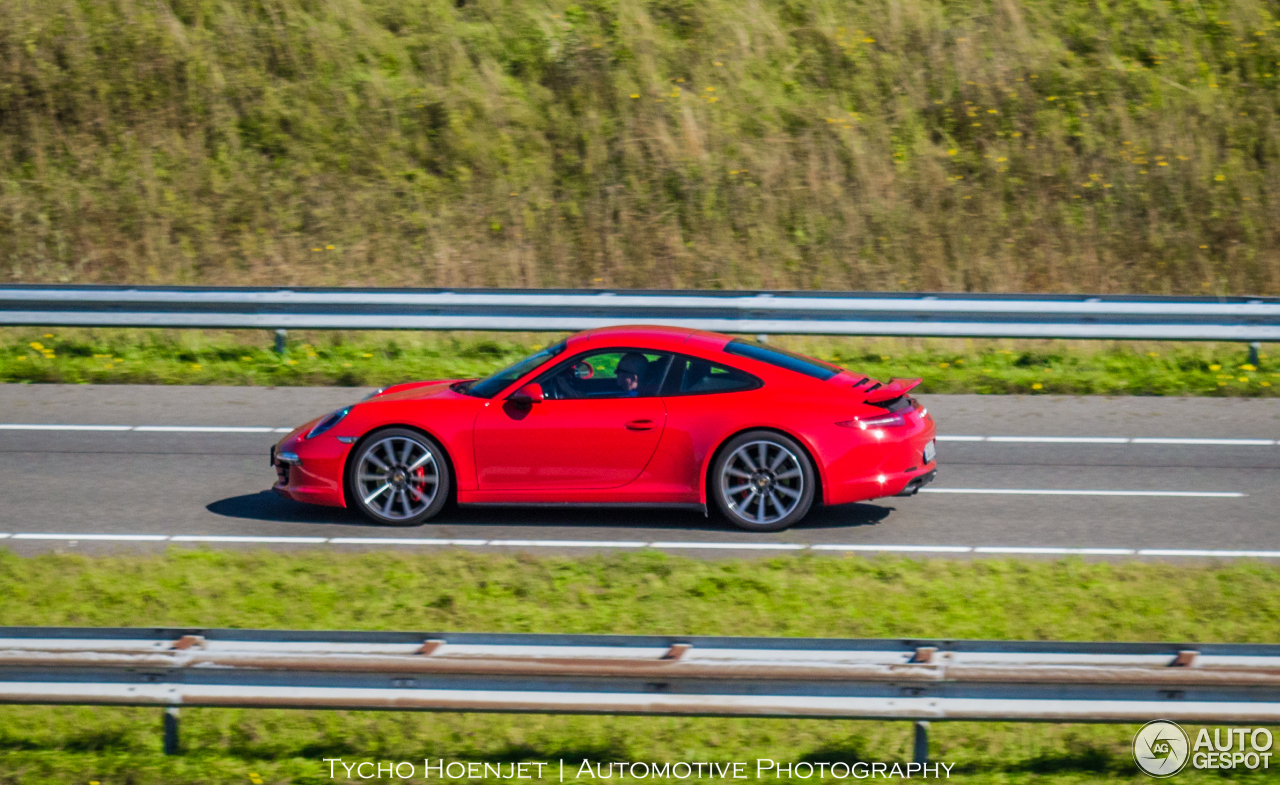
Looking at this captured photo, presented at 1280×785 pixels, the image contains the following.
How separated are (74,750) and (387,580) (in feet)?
7.24

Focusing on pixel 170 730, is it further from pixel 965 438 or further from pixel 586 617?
pixel 965 438

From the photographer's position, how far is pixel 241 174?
20141 millimetres

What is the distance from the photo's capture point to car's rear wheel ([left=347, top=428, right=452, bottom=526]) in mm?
8688

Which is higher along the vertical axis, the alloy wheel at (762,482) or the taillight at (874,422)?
the taillight at (874,422)

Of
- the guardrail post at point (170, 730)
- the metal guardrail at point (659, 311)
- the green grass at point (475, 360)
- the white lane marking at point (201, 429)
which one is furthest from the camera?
the metal guardrail at point (659, 311)

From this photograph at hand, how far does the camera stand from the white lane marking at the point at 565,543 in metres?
8.29

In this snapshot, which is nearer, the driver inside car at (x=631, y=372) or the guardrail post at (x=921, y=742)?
the guardrail post at (x=921, y=742)

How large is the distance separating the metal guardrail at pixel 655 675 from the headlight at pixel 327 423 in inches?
147

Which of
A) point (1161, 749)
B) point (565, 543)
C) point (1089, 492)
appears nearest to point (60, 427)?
point (565, 543)

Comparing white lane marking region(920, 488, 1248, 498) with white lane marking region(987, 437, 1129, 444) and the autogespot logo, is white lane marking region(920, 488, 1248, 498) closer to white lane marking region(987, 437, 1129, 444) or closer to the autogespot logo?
white lane marking region(987, 437, 1129, 444)

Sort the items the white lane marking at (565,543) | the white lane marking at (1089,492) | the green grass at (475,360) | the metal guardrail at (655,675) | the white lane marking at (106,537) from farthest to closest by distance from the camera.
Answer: the green grass at (475,360)
the white lane marking at (1089,492)
the white lane marking at (106,537)
the white lane marking at (565,543)
the metal guardrail at (655,675)

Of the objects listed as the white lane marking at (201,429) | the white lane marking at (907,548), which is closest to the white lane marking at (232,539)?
the white lane marking at (201,429)

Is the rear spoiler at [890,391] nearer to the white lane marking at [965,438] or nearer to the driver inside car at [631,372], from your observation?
the driver inside car at [631,372]

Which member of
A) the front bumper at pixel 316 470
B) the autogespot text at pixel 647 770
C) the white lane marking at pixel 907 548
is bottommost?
the autogespot text at pixel 647 770
